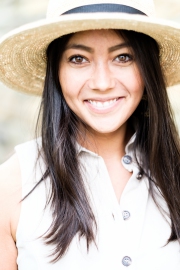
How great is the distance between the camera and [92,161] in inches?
89.4

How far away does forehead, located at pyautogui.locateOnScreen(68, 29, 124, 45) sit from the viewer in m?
2.04

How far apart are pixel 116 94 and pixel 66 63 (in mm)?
222

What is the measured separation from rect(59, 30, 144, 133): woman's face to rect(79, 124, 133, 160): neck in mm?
159

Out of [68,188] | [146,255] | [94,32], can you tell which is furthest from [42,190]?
[94,32]

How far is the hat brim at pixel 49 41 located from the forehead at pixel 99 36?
0.08 m

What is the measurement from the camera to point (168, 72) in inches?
96.3

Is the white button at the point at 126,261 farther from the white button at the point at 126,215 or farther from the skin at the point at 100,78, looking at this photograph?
the skin at the point at 100,78

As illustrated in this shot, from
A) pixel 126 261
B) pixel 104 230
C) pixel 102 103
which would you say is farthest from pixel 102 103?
pixel 126 261

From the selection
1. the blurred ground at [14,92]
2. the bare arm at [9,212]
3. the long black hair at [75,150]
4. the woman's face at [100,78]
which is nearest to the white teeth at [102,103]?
the woman's face at [100,78]

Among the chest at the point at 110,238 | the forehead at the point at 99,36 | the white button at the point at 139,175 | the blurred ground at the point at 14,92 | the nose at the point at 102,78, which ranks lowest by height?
the chest at the point at 110,238

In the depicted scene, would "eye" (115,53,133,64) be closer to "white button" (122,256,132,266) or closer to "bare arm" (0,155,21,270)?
"bare arm" (0,155,21,270)

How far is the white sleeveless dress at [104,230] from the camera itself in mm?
2090

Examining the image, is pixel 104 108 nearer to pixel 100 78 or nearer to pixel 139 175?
pixel 100 78

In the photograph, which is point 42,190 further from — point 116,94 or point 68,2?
point 68,2
